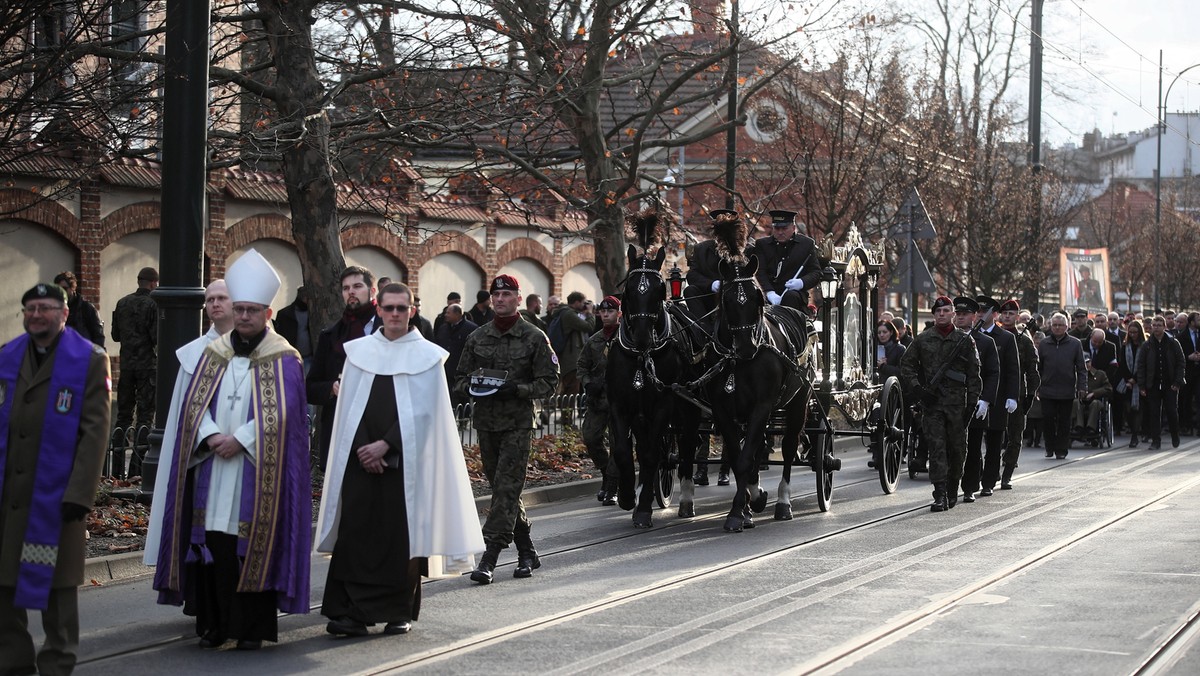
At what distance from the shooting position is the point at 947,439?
48.9 ft

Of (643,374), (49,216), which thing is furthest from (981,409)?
(49,216)

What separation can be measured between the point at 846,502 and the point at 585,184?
6.33 meters

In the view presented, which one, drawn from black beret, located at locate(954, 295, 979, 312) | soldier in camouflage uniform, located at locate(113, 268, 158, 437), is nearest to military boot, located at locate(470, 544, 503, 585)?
black beret, located at locate(954, 295, 979, 312)

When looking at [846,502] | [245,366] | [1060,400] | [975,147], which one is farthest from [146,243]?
[975,147]

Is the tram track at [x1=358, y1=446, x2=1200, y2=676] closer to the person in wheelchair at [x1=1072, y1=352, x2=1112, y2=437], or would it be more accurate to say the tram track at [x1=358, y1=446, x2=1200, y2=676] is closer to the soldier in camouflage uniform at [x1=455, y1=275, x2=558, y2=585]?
the soldier in camouflage uniform at [x1=455, y1=275, x2=558, y2=585]

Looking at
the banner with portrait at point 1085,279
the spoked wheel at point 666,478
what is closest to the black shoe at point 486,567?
the spoked wheel at point 666,478

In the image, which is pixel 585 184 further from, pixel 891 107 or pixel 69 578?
pixel 69 578

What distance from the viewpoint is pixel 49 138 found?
12078 millimetres

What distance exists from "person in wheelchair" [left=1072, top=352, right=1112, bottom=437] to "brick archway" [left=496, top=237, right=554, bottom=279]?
10.6 m

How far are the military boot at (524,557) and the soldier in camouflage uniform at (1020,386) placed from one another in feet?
24.5

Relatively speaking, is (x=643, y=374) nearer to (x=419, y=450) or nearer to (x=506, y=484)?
(x=506, y=484)

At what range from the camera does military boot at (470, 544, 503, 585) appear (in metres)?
10.0

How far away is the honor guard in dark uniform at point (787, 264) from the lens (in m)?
14.3

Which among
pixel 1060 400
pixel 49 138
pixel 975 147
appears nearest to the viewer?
pixel 49 138
